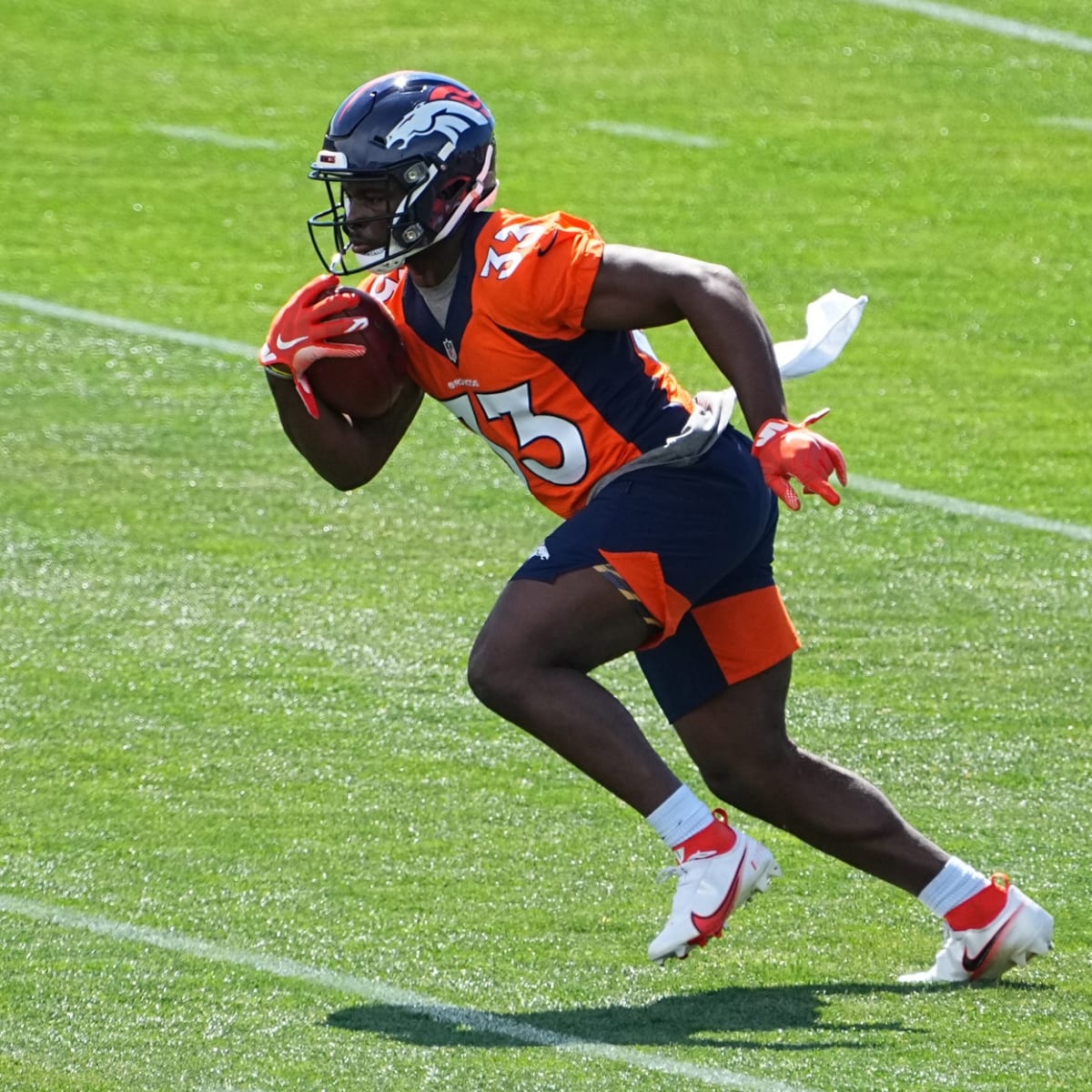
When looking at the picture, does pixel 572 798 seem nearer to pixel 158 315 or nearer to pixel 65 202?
pixel 158 315

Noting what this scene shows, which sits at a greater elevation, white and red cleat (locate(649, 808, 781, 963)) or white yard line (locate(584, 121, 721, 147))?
white and red cleat (locate(649, 808, 781, 963))

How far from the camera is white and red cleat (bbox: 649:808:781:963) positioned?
4.54 m

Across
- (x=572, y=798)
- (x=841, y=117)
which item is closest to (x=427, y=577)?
(x=572, y=798)

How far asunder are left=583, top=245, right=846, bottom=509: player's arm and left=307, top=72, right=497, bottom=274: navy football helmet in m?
0.40

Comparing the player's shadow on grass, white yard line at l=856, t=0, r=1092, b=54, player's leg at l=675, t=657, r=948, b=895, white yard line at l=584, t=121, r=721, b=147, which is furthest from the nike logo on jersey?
white yard line at l=856, t=0, r=1092, b=54

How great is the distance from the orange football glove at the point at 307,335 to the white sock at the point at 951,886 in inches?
67.7

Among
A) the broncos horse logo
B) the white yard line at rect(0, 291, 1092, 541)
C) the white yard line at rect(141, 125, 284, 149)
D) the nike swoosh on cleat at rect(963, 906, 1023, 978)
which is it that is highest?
the broncos horse logo

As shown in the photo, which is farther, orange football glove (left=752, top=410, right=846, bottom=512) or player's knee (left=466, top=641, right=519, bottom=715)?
player's knee (left=466, top=641, right=519, bottom=715)

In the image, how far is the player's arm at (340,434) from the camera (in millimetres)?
5129

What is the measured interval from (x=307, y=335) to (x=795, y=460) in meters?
1.16

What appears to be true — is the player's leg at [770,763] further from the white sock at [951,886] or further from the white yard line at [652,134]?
the white yard line at [652,134]

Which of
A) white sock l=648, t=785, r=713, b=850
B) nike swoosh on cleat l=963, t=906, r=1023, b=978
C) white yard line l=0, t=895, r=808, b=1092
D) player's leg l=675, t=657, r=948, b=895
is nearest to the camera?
white yard line l=0, t=895, r=808, b=1092

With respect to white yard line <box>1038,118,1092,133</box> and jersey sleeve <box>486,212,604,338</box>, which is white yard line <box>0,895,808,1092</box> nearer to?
jersey sleeve <box>486,212,604,338</box>

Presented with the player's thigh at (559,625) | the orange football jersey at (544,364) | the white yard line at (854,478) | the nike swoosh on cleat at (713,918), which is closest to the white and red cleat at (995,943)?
the nike swoosh on cleat at (713,918)
